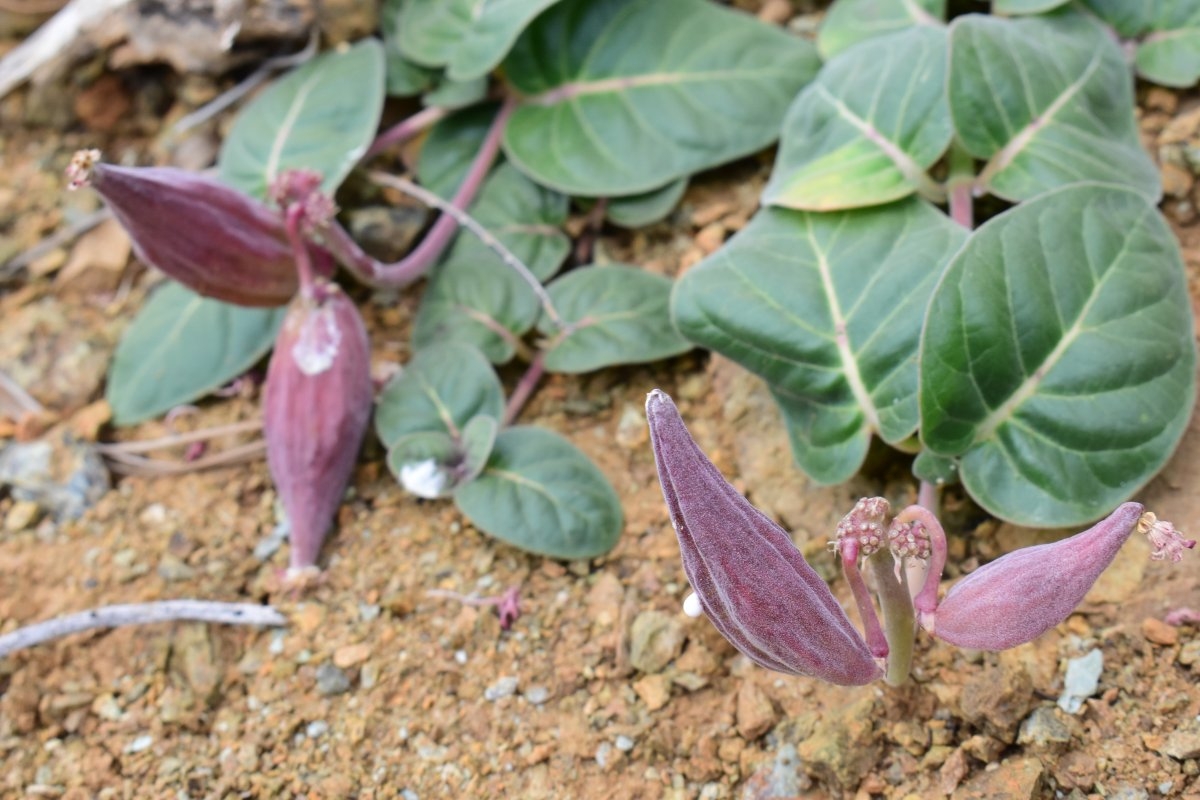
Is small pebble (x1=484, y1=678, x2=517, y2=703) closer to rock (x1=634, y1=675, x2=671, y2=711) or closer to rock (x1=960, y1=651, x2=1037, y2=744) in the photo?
rock (x1=634, y1=675, x2=671, y2=711)

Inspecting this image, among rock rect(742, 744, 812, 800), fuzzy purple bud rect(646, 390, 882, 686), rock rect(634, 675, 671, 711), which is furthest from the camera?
rock rect(634, 675, 671, 711)

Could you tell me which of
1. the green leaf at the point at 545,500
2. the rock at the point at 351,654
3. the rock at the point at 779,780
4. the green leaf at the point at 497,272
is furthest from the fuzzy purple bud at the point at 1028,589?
the green leaf at the point at 497,272

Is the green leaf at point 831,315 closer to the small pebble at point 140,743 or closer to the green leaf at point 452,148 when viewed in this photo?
the green leaf at point 452,148

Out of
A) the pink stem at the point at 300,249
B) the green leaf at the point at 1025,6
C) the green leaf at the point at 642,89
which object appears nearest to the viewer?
the pink stem at the point at 300,249

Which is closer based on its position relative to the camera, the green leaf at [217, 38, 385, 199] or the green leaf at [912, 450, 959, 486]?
the green leaf at [912, 450, 959, 486]

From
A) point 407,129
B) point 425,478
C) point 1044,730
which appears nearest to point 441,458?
point 425,478

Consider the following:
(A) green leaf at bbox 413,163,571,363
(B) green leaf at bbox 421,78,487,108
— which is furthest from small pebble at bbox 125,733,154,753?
(B) green leaf at bbox 421,78,487,108

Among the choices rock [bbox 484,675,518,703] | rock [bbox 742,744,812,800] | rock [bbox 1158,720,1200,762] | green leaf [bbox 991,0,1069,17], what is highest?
green leaf [bbox 991,0,1069,17]
